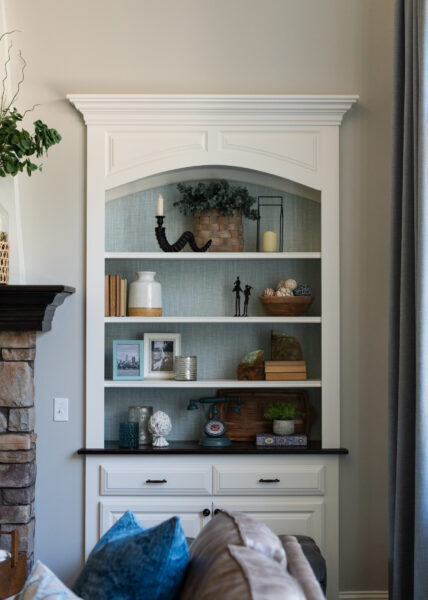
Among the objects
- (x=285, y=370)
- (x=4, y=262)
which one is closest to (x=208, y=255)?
(x=285, y=370)

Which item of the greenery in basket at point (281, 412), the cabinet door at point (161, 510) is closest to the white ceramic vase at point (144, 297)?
the greenery in basket at point (281, 412)

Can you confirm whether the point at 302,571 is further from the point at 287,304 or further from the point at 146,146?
the point at 146,146

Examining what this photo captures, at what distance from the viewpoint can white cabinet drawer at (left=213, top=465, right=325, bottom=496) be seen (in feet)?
11.9

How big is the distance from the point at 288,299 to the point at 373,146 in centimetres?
85

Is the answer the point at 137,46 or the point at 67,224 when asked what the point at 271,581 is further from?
the point at 137,46

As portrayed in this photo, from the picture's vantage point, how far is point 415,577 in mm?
2818

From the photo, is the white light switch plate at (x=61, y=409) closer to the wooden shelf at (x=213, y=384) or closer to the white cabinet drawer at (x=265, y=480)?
the wooden shelf at (x=213, y=384)

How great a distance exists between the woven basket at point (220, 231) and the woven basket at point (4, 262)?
0.92 meters

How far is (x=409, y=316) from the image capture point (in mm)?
3029

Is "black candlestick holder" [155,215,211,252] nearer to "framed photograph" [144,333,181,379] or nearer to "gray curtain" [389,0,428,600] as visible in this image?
"framed photograph" [144,333,181,379]

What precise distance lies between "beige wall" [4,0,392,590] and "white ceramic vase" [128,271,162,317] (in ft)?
0.82

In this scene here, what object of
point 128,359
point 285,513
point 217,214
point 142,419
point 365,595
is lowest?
point 365,595

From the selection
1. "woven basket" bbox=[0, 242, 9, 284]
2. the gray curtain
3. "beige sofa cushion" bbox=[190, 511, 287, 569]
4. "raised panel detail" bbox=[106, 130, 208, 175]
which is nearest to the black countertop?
the gray curtain

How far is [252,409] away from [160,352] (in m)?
0.54
